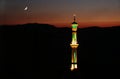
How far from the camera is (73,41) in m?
6.56

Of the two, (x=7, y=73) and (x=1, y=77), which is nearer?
(x=1, y=77)

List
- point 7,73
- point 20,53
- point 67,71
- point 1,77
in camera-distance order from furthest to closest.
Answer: point 20,53 → point 67,71 → point 7,73 → point 1,77

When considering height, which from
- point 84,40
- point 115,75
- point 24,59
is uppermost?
point 84,40

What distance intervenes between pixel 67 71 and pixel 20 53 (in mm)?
1154

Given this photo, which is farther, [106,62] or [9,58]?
[106,62]

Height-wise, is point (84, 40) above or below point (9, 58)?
above

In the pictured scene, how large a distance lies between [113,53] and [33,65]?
201 centimetres

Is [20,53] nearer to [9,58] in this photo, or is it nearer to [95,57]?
[9,58]

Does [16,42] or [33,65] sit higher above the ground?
[16,42]

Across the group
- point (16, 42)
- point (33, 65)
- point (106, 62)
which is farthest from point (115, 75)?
point (16, 42)

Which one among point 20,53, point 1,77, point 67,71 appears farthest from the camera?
point 20,53

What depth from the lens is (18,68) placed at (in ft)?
19.1

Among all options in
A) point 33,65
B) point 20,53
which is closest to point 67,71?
point 33,65

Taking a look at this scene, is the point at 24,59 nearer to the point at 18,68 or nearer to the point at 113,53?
the point at 18,68
